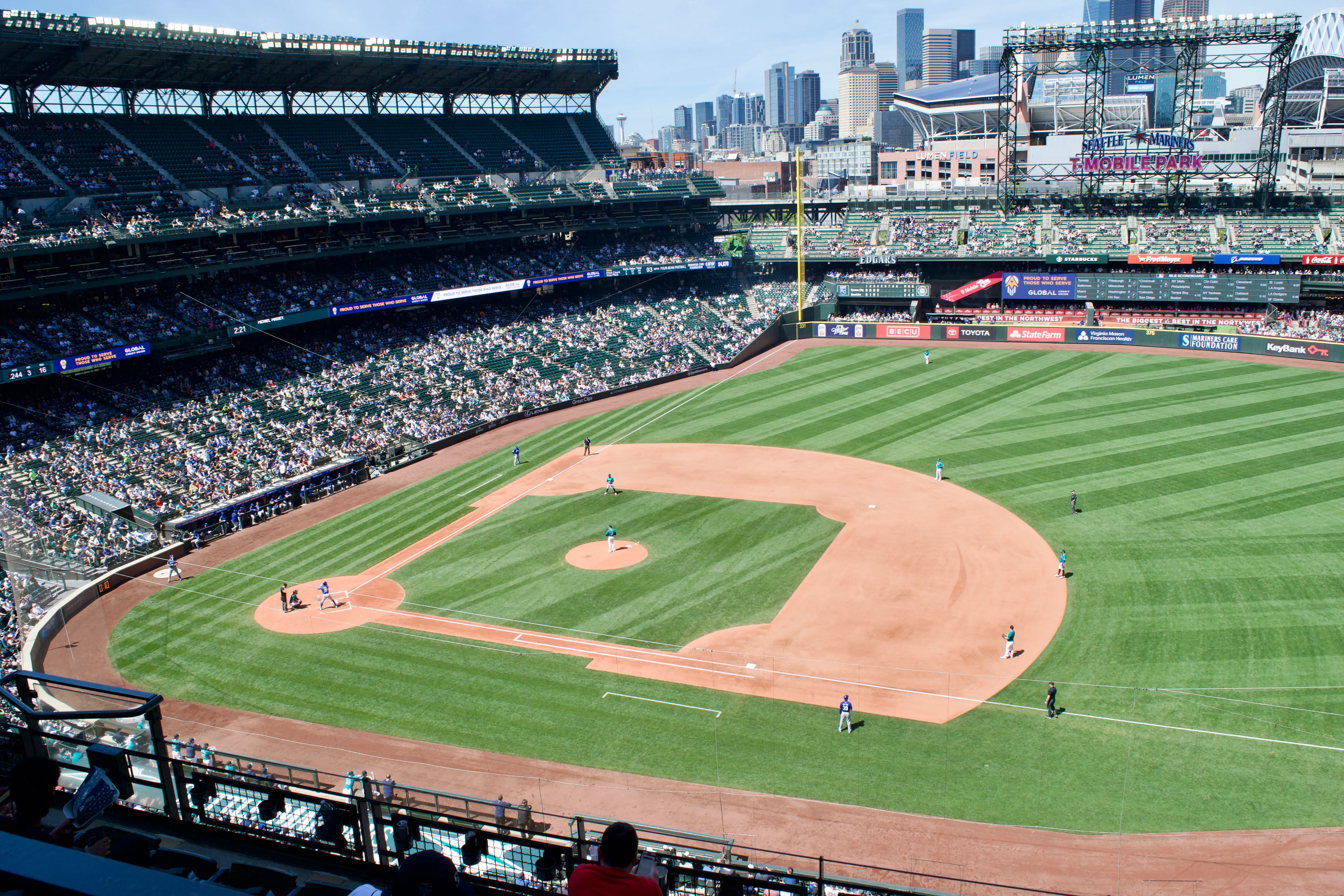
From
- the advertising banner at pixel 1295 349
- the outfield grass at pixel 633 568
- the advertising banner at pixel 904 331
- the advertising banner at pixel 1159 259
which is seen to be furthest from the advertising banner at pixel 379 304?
the advertising banner at pixel 1295 349

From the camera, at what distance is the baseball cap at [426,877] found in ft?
13.9

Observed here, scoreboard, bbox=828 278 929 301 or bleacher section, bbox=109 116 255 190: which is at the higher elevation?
bleacher section, bbox=109 116 255 190

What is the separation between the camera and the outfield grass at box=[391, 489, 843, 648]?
1134 inches

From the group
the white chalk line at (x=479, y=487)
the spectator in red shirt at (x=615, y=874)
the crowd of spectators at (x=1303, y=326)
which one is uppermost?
the spectator in red shirt at (x=615, y=874)

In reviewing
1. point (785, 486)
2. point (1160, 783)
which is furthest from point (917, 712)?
point (785, 486)

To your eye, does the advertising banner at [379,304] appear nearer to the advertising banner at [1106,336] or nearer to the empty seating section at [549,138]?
the empty seating section at [549,138]

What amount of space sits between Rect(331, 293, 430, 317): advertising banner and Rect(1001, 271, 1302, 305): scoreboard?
44236mm

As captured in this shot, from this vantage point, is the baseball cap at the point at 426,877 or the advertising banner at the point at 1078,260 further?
the advertising banner at the point at 1078,260

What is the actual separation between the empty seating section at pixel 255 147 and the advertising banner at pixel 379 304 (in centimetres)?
1000

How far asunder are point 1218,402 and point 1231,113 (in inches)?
5531

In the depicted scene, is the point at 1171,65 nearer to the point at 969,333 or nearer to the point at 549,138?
the point at 969,333

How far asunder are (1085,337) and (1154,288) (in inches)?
305

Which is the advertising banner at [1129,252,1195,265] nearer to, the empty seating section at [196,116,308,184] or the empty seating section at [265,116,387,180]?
the empty seating section at [265,116,387,180]

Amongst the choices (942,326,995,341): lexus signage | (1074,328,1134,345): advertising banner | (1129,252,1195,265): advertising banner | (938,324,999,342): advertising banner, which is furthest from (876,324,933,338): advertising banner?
(1129,252,1195,265): advertising banner
